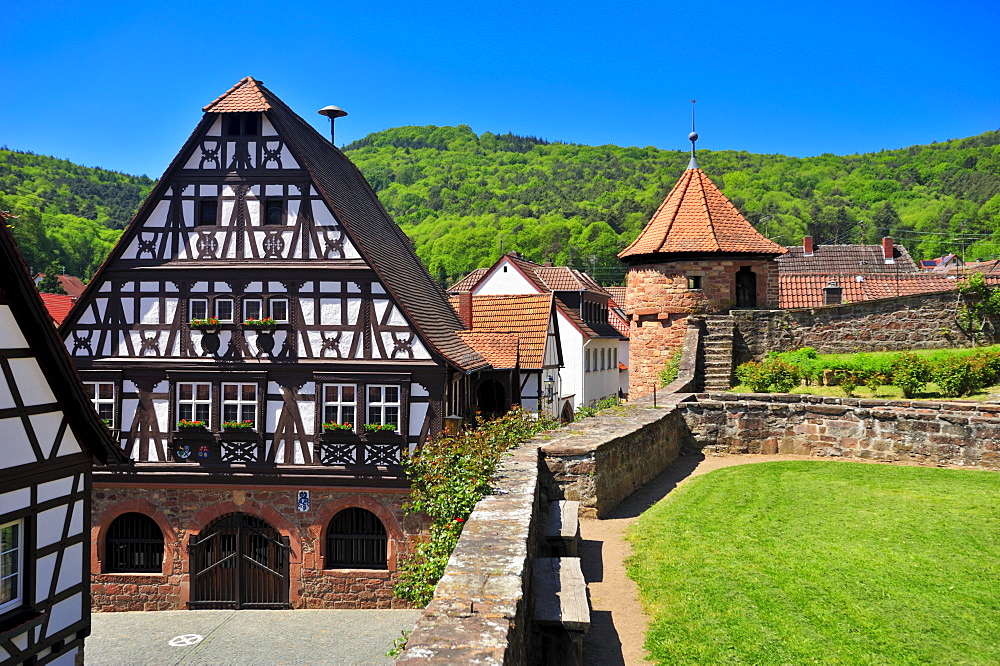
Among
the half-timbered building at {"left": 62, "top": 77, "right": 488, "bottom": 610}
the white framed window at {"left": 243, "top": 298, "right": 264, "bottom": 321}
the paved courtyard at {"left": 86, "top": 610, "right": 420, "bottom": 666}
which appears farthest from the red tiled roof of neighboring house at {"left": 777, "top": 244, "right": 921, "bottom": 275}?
the paved courtyard at {"left": 86, "top": 610, "right": 420, "bottom": 666}

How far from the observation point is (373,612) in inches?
693

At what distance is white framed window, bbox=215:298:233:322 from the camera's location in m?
18.4

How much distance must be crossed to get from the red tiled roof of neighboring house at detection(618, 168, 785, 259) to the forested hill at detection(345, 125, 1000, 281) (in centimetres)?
4948

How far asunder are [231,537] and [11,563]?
10.2 m

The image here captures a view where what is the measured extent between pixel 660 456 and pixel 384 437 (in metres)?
6.67

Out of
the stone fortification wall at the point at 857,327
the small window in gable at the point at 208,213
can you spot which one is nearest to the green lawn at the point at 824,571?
the stone fortification wall at the point at 857,327

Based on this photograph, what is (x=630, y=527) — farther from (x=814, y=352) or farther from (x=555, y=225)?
(x=555, y=225)

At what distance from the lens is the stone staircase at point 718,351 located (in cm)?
2125

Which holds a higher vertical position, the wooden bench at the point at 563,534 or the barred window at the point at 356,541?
the wooden bench at the point at 563,534

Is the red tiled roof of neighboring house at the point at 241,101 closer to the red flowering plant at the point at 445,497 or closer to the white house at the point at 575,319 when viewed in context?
the red flowering plant at the point at 445,497

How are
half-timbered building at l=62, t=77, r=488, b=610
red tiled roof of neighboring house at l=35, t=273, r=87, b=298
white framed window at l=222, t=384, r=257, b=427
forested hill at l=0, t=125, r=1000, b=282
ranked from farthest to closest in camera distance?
1. forested hill at l=0, t=125, r=1000, b=282
2. red tiled roof of neighboring house at l=35, t=273, r=87, b=298
3. white framed window at l=222, t=384, r=257, b=427
4. half-timbered building at l=62, t=77, r=488, b=610

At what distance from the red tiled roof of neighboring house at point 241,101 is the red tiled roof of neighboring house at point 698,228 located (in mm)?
11390

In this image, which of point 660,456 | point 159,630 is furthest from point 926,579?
point 159,630

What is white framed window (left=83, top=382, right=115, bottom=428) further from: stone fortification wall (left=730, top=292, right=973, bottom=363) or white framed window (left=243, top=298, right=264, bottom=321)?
stone fortification wall (left=730, top=292, right=973, bottom=363)
